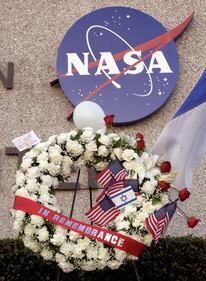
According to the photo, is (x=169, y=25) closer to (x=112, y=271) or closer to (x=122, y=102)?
(x=122, y=102)

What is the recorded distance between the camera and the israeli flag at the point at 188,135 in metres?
5.18

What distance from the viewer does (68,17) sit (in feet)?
24.2

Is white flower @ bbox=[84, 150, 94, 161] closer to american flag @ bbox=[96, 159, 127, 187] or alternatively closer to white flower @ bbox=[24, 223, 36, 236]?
american flag @ bbox=[96, 159, 127, 187]

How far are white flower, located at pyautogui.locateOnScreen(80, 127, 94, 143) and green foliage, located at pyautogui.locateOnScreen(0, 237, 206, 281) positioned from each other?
Answer: 43.5 inches

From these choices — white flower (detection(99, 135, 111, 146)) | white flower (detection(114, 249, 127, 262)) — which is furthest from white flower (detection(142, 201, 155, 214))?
white flower (detection(99, 135, 111, 146))

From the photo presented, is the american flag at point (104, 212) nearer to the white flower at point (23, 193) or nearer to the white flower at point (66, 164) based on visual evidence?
the white flower at point (66, 164)

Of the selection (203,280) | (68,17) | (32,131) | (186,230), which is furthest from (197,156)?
(68,17)

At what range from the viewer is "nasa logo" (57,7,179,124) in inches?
273

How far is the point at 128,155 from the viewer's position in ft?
16.1

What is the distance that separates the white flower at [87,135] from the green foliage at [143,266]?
1104mm

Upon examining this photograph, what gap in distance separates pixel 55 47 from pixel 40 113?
74 cm

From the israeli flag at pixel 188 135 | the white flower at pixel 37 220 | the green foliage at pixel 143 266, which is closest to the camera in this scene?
the white flower at pixel 37 220

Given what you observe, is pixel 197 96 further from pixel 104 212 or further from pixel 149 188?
pixel 104 212

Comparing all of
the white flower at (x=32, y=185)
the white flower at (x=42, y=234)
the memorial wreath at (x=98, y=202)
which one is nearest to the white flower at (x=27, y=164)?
the memorial wreath at (x=98, y=202)
